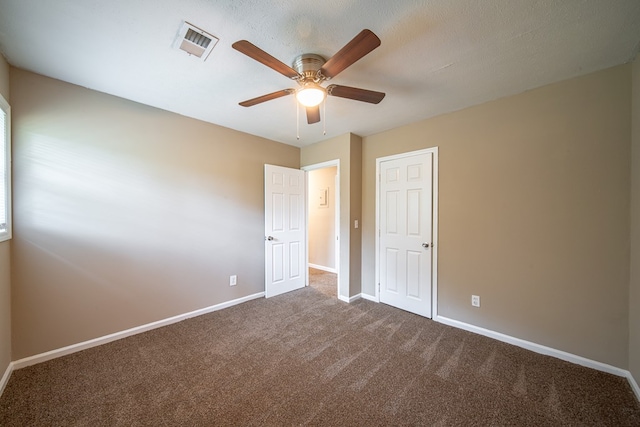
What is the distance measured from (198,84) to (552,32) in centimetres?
265

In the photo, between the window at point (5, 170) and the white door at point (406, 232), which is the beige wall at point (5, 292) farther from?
the white door at point (406, 232)

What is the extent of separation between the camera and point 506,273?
7.61ft

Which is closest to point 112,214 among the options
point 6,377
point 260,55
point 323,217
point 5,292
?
point 5,292

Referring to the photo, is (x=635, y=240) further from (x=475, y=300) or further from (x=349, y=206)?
(x=349, y=206)

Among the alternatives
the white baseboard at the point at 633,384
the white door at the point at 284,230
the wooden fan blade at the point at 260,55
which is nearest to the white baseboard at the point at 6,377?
the white door at the point at 284,230

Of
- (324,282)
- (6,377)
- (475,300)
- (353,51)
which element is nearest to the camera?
(353,51)

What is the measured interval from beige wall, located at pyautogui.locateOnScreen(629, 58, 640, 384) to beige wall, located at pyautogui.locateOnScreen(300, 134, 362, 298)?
2473 millimetres

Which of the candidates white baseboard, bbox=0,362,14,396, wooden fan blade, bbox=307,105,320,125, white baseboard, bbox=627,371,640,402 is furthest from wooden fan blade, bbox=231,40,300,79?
white baseboard, bbox=627,371,640,402

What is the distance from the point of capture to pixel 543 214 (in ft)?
6.97

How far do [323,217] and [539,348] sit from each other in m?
3.81

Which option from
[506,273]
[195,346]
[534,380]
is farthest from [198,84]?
[534,380]

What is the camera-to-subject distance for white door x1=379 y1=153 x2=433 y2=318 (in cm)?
285

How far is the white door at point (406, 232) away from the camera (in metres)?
2.85

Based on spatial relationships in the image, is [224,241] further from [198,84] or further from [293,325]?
[198,84]
